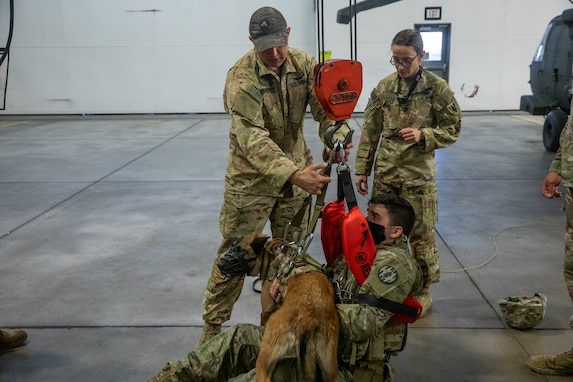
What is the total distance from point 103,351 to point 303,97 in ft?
6.20

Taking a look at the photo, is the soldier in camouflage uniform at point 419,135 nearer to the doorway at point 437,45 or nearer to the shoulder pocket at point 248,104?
the shoulder pocket at point 248,104

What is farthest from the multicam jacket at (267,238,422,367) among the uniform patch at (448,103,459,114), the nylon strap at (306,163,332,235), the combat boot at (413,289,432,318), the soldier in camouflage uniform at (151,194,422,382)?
the uniform patch at (448,103,459,114)

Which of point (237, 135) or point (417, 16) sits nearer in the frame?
point (237, 135)

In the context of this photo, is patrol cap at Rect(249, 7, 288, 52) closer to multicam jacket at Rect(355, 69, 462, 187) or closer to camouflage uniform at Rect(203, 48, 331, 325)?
camouflage uniform at Rect(203, 48, 331, 325)

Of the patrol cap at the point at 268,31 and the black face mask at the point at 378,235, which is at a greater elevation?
the patrol cap at the point at 268,31

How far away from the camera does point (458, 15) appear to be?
1383 cm

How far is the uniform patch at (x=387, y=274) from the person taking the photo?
2094 mm

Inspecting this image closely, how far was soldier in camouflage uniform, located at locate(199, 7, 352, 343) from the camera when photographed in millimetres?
2568

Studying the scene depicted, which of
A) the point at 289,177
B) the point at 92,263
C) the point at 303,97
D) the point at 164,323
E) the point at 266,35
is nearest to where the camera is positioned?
the point at 289,177

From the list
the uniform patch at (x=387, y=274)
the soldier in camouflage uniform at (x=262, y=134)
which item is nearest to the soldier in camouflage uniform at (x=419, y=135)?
the soldier in camouflage uniform at (x=262, y=134)

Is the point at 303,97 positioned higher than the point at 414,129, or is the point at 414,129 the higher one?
the point at 303,97

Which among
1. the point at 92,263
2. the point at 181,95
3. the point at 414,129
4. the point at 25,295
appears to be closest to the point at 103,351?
the point at 25,295

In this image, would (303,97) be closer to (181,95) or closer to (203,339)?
(203,339)

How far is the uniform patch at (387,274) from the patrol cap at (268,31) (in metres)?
1.18
